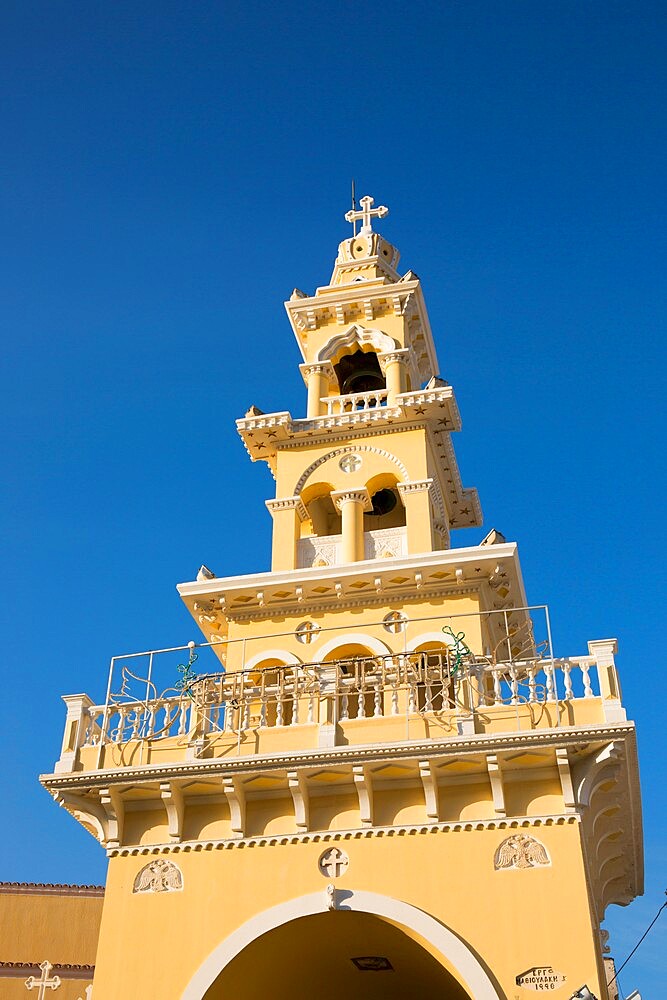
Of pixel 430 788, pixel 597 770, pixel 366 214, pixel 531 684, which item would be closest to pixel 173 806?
pixel 430 788

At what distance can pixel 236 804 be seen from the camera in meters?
16.0

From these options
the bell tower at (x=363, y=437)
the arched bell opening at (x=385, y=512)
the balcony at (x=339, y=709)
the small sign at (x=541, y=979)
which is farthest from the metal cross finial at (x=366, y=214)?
the small sign at (x=541, y=979)

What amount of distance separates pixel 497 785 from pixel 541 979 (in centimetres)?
251

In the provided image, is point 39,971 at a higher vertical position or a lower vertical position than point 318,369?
lower

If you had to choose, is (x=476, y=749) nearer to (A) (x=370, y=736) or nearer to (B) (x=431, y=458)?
(A) (x=370, y=736)

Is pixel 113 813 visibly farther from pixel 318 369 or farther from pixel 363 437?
pixel 318 369

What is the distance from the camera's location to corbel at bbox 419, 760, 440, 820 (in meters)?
15.3

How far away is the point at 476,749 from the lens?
49.9ft

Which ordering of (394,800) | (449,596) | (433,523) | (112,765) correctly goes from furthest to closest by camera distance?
(433,523) → (449,596) → (112,765) → (394,800)

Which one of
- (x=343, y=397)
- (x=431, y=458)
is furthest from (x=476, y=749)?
(x=343, y=397)

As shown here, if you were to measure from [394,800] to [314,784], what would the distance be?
3.84 ft

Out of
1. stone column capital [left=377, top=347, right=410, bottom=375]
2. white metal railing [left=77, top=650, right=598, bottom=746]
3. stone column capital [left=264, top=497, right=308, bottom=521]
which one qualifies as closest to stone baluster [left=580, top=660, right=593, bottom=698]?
white metal railing [left=77, top=650, right=598, bottom=746]

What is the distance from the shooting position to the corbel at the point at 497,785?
15211 millimetres

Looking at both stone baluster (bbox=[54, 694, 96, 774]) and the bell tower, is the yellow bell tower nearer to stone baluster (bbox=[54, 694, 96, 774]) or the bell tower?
stone baluster (bbox=[54, 694, 96, 774])
